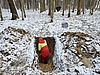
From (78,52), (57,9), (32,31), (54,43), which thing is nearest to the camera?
(78,52)

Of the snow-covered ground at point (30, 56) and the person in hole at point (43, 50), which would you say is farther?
the person in hole at point (43, 50)

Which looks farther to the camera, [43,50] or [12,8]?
[12,8]

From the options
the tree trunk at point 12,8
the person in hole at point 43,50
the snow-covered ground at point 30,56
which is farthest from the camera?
the tree trunk at point 12,8

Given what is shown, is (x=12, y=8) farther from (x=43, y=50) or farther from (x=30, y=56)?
(x=30, y=56)

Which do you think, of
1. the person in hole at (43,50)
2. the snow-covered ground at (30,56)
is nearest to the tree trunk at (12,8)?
the snow-covered ground at (30,56)

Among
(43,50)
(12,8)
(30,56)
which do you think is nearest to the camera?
(30,56)

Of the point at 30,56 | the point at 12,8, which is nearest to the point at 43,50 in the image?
the point at 30,56

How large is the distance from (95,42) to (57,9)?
13.5 meters

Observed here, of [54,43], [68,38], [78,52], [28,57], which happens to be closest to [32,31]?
[54,43]

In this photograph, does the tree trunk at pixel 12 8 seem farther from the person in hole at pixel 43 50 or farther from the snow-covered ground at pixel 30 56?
the person in hole at pixel 43 50

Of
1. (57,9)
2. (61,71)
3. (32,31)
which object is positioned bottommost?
(61,71)

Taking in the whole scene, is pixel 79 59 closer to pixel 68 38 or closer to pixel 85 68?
pixel 85 68

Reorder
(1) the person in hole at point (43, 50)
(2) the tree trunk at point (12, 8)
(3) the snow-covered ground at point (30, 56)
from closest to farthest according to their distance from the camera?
(3) the snow-covered ground at point (30, 56)
(1) the person in hole at point (43, 50)
(2) the tree trunk at point (12, 8)

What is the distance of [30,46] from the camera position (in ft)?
24.6
